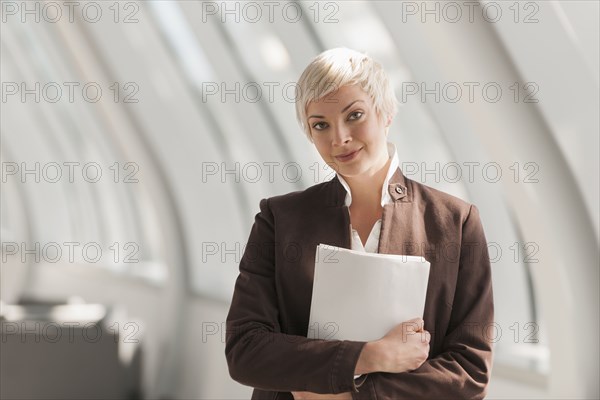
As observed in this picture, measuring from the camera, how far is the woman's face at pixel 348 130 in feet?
6.75

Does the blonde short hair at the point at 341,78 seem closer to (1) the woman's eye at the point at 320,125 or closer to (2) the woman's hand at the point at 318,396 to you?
(1) the woman's eye at the point at 320,125

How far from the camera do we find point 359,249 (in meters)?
2.09

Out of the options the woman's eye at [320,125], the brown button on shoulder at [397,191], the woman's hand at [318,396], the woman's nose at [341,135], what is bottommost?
the woman's hand at [318,396]

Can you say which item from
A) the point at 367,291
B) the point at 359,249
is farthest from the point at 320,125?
the point at 367,291

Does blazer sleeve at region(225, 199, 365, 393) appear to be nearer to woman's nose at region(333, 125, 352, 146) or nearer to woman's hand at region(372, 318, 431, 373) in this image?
woman's hand at region(372, 318, 431, 373)

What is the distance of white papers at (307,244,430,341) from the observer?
198 cm

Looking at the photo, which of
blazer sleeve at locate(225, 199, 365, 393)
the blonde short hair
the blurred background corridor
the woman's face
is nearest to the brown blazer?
blazer sleeve at locate(225, 199, 365, 393)

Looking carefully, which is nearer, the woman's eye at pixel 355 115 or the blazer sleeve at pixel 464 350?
the blazer sleeve at pixel 464 350

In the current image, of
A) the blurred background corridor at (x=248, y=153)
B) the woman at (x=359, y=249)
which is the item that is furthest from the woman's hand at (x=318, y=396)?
the blurred background corridor at (x=248, y=153)

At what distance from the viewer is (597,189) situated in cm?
274

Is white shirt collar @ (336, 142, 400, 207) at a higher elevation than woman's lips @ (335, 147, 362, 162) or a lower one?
lower

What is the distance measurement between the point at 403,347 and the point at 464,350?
0.18m

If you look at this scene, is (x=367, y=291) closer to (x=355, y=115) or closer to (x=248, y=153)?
(x=355, y=115)

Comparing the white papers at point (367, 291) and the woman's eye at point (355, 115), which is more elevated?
the woman's eye at point (355, 115)
